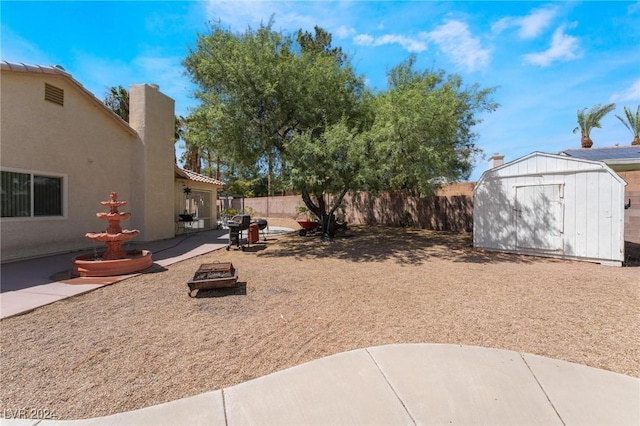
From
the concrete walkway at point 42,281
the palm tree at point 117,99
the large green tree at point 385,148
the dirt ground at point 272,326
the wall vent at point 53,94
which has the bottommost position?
the dirt ground at point 272,326

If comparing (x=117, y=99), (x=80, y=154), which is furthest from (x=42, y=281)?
(x=117, y=99)

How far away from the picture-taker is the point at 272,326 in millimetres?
4242

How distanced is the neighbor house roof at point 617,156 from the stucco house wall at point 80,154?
17364mm

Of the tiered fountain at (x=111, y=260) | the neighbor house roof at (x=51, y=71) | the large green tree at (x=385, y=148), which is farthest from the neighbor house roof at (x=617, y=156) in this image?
the neighbor house roof at (x=51, y=71)

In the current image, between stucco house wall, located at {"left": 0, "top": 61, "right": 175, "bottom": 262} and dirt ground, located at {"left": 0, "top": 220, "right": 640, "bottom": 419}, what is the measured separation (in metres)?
4.50

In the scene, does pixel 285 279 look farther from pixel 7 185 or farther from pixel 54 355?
pixel 7 185

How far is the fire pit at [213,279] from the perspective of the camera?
217 inches

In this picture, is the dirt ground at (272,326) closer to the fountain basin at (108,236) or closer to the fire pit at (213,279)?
the fire pit at (213,279)

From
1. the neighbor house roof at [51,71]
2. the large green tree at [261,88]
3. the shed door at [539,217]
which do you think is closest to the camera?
the neighbor house roof at [51,71]

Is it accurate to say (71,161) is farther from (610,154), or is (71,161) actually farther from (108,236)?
(610,154)

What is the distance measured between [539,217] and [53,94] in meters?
14.7

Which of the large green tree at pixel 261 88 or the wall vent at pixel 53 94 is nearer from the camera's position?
the wall vent at pixel 53 94

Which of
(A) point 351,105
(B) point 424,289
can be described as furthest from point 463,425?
(A) point 351,105

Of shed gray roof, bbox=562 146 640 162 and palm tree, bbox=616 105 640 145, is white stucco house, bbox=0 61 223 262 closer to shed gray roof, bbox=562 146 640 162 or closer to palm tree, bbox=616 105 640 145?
shed gray roof, bbox=562 146 640 162
